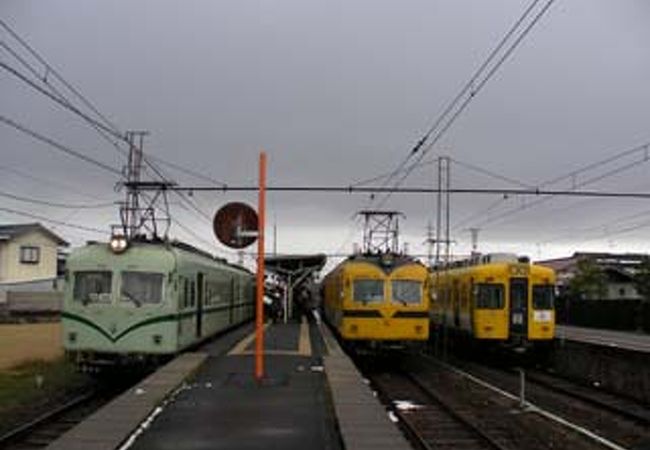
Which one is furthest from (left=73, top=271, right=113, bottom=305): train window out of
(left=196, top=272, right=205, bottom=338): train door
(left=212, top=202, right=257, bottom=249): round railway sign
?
(left=212, top=202, right=257, bottom=249): round railway sign

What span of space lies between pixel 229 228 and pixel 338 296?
52.2ft

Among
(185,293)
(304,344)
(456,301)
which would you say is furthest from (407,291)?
(456,301)

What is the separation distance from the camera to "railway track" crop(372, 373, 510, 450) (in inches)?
623

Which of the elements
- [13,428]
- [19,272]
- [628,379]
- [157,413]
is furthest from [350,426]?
[19,272]

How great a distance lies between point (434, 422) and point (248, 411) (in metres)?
6.04

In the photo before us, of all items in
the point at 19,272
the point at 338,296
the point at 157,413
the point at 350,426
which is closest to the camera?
the point at 350,426

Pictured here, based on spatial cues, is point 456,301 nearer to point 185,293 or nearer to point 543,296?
point 543,296

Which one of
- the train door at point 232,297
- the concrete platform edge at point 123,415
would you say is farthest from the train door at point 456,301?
the concrete platform edge at point 123,415

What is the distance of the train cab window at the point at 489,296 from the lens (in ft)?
104

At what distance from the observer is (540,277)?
3222 cm

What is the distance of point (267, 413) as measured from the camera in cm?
1308

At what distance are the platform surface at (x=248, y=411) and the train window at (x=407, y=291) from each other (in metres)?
7.61

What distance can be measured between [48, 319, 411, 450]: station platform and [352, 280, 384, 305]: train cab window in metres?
7.54

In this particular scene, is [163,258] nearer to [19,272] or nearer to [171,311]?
[171,311]
